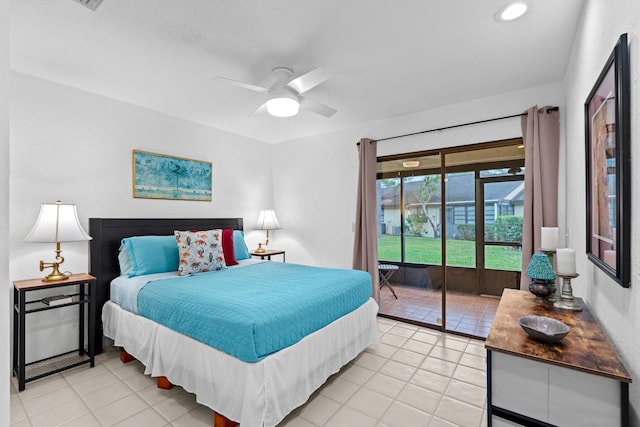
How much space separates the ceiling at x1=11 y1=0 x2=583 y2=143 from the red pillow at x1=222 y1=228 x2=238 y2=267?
61.2 inches

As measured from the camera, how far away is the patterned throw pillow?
3031 mm

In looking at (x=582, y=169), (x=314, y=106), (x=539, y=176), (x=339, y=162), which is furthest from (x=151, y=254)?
(x=539, y=176)

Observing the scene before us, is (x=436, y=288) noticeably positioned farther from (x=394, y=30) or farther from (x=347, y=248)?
(x=394, y=30)

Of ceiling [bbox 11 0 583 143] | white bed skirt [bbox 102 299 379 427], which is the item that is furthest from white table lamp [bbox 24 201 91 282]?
ceiling [bbox 11 0 583 143]

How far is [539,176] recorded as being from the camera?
288cm

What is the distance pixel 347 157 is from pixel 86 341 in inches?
146

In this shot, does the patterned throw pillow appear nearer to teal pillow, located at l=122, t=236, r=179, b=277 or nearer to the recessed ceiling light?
teal pillow, located at l=122, t=236, r=179, b=277

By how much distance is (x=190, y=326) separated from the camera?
2.04m

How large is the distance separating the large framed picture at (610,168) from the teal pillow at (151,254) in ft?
11.2

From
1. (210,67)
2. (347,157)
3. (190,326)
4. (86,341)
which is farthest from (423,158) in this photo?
(86,341)

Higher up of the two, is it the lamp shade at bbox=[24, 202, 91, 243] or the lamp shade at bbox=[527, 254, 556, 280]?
the lamp shade at bbox=[24, 202, 91, 243]

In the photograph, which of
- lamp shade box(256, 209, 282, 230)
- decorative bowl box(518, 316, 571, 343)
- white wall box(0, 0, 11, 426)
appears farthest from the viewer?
lamp shade box(256, 209, 282, 230)

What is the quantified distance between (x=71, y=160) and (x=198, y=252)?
4.91 ft

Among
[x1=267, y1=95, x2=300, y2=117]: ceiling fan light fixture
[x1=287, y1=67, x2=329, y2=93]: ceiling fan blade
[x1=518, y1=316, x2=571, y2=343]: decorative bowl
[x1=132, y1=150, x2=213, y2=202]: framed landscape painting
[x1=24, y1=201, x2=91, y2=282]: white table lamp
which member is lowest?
[x1=518, y1=316, x2=571, y2=343]: decorative bowl
